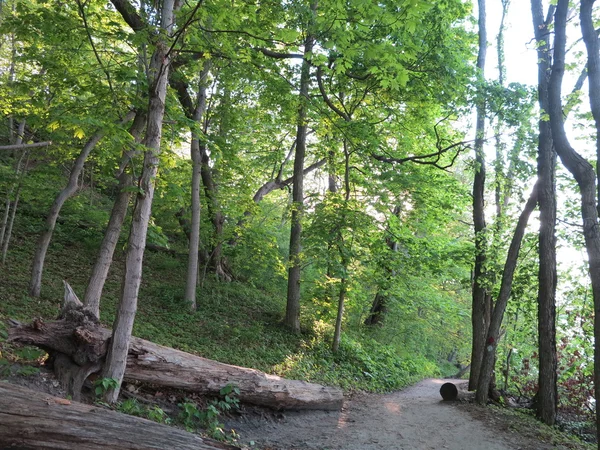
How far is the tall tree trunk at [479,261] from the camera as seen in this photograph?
974 cm

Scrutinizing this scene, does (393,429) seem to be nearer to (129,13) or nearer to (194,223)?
(194,223)

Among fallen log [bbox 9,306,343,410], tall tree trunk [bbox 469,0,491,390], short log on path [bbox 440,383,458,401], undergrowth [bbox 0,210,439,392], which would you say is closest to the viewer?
fallen log [bbox 9,306,343,410]

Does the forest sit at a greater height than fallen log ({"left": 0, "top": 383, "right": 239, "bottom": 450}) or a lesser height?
greater

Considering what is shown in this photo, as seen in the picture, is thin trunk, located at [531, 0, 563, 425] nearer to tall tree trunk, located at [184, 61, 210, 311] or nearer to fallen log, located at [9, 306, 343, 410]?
fallen log, located at [9, 306, 343, 410]

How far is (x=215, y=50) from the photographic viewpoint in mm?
5688

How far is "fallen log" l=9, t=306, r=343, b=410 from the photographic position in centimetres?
479

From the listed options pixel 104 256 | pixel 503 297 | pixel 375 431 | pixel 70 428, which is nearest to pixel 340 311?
pixel 503 297

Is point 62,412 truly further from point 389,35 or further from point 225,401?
point 389,35

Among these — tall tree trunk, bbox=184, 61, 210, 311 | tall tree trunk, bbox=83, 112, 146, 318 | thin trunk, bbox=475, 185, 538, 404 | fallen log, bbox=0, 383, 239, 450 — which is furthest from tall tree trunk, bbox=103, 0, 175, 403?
thin trunk, bbox=475, 185, 538, 404

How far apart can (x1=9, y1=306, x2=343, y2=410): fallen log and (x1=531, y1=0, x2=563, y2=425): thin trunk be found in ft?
14.8

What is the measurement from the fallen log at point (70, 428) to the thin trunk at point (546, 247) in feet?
23.8

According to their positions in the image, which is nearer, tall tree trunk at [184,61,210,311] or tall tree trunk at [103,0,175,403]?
tall tree trunk at [103,0,175,403]

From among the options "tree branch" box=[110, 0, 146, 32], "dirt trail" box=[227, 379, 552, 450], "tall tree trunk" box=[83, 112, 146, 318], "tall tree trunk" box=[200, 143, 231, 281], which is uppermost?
"tree branch" box=[110, 0, 146, 32]

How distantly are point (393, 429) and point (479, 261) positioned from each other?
16.0 feet
